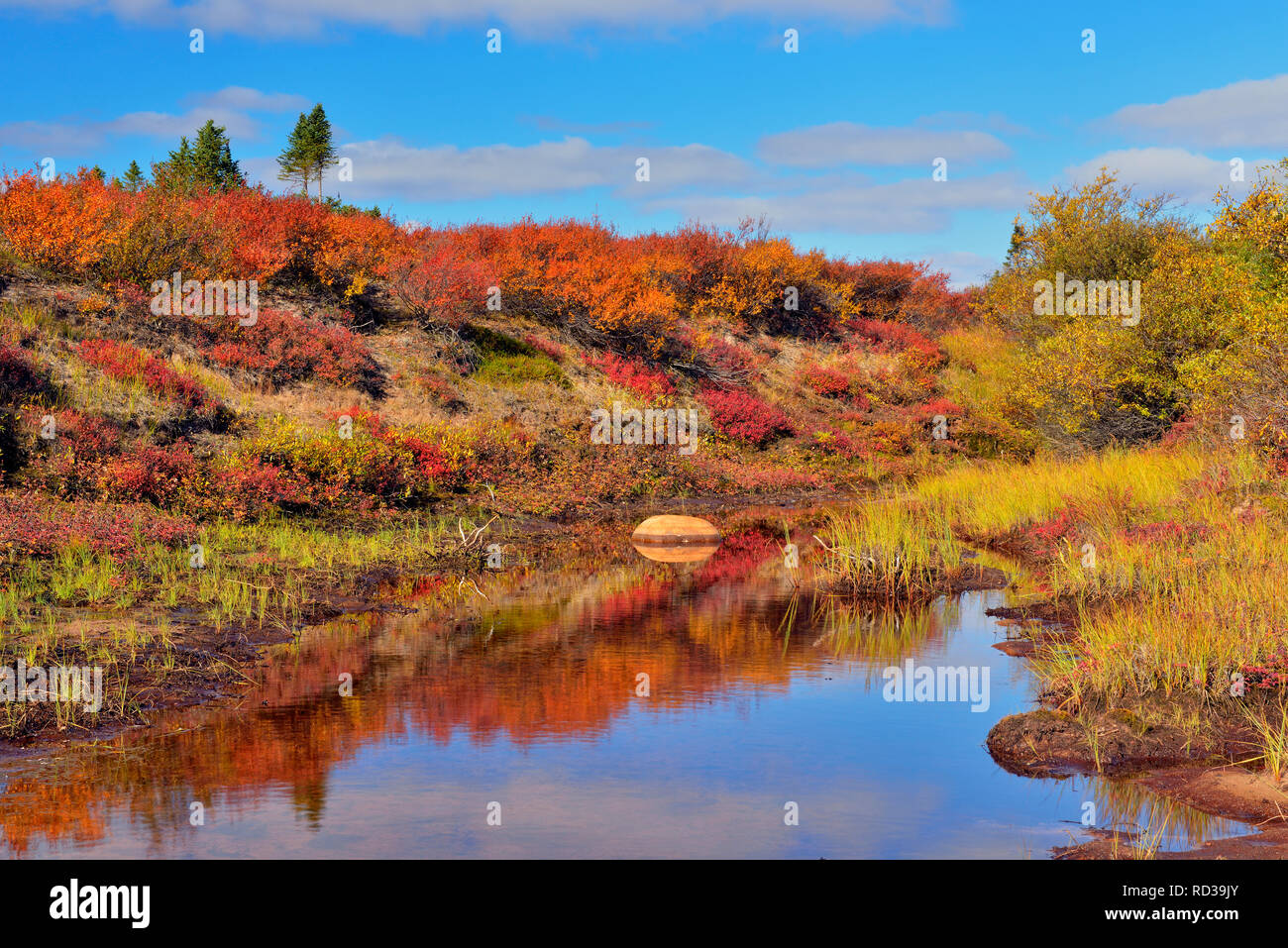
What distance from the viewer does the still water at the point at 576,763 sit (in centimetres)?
653

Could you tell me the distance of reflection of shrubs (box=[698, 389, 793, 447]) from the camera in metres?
31.0

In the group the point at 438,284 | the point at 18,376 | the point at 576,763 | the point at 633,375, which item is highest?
the point at 438,284

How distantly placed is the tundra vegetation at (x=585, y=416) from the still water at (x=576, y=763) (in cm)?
113

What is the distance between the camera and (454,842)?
647 centimetres

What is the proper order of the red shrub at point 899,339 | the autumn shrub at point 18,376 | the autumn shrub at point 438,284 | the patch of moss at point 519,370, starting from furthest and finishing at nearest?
the red shrub at point 899,339 < the autumn shrub at point 438,284 < the patch of moss at point 519,370 < the autumn shrub at point 18,376

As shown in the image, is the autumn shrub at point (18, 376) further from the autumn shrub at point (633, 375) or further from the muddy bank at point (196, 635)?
the autumn shrub at point (633, 375)

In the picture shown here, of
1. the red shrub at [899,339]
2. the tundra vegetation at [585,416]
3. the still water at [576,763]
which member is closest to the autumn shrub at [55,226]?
the tundra vegetation at [585,416]

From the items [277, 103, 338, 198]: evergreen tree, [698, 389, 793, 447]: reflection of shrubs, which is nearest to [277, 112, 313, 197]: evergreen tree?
[277, 103, 338, 198]: evergreen tree

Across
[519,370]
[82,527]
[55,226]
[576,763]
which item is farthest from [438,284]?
[576,763]

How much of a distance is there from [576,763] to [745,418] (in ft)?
78.4

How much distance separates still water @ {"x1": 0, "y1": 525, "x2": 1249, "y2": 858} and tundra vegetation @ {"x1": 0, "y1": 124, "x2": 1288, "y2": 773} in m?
1.13

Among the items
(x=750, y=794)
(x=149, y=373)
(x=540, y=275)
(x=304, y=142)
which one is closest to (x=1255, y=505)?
(x=750, y=794)

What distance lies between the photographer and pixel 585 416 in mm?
28219

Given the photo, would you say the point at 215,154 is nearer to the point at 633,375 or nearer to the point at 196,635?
the point at 633,375
